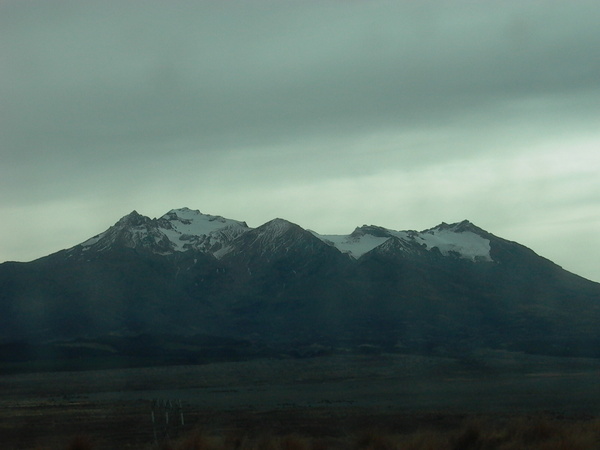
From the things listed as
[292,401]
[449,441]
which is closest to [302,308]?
[292,401]

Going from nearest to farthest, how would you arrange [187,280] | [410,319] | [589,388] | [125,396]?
[589,388] → [125,396] → [410,319] → [187,280]

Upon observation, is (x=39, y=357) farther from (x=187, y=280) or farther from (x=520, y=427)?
(x=520, y=427)

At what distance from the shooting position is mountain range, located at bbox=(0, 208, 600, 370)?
13450 centimetres

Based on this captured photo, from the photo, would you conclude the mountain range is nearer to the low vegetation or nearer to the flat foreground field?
the flat foreground field

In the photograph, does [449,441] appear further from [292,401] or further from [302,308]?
[302,308]

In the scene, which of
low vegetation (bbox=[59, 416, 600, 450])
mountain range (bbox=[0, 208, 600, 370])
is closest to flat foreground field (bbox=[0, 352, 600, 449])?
low vegetation (bbox=[59, 416, 600, 450])

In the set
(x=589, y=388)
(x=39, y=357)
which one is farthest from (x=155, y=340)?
(x=589, y=388)

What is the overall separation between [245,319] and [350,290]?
21.2 metres

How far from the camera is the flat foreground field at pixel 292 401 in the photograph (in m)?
32.6

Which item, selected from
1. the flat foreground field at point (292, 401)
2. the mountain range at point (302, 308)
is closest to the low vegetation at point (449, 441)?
the flat foreground field at point (292, 401)

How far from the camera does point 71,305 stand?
169 meters

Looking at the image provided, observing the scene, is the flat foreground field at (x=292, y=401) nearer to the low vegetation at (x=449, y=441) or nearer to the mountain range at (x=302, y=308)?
the low vegetation at (x=449, y=441)

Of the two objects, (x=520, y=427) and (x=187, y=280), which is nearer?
(x=520, y=427)

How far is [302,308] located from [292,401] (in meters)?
128
